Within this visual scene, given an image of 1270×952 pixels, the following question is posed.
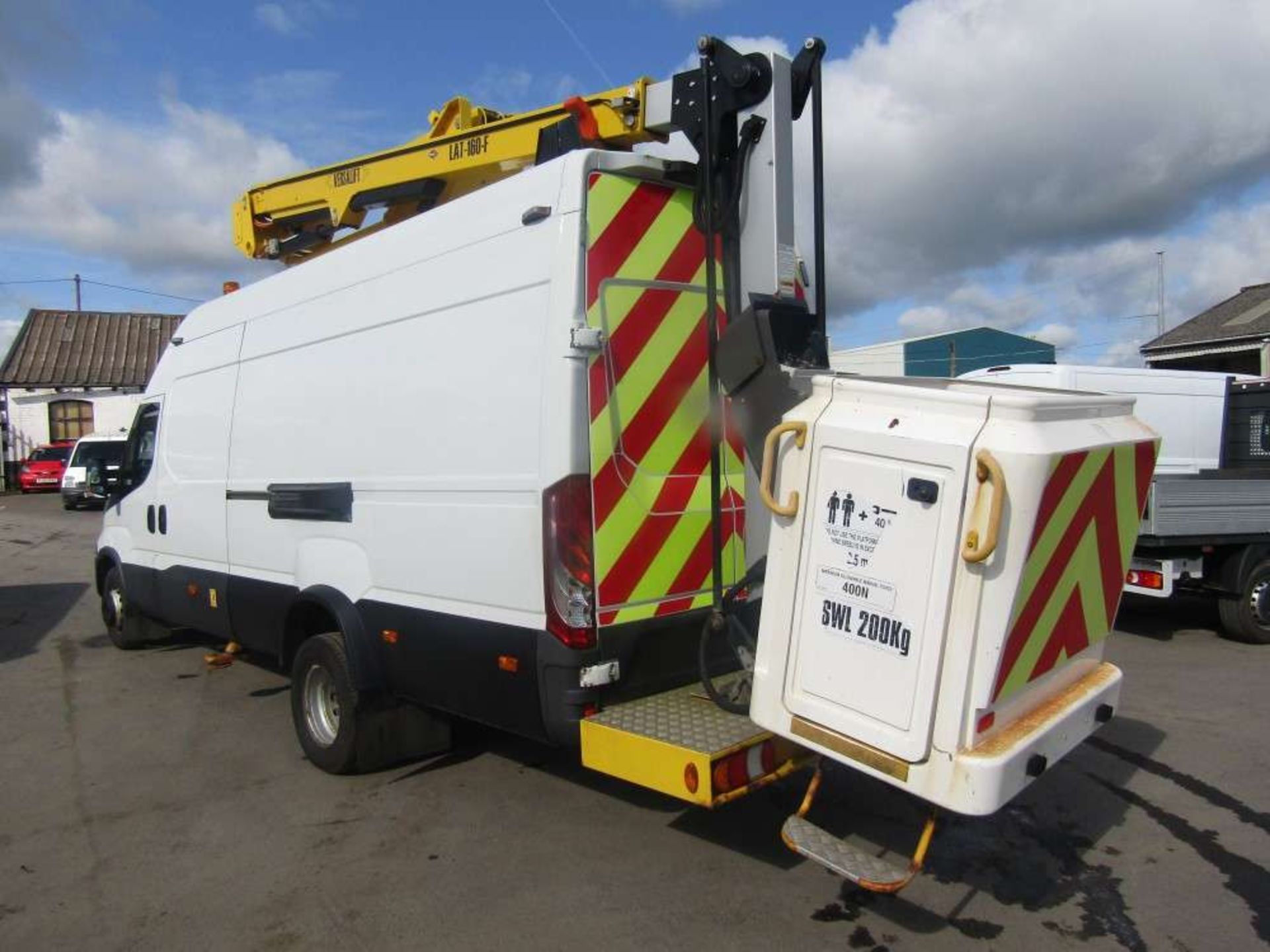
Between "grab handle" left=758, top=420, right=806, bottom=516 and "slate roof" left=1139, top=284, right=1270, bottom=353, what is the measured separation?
2427 centimetres

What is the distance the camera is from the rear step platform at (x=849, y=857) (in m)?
3.02

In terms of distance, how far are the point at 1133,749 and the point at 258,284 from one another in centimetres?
600

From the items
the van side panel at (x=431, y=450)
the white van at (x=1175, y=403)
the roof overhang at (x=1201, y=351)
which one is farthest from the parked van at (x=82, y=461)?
the roof overhang at (x=1201, y=351)

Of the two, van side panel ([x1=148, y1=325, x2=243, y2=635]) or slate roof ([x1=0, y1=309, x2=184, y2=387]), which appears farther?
slate roof ([x1=0, y1=309, x2=184, y2=387])

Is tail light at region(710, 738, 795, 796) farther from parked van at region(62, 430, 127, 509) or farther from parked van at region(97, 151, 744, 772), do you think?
parked van at region(62, 430, 127, 509)

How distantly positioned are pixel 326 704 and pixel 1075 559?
390 cm

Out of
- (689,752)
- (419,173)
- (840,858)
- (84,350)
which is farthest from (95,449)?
(840,858)

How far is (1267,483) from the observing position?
8203mm

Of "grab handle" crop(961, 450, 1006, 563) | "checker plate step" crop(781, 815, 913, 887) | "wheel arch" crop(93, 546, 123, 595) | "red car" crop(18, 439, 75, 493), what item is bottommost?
"red car" crop(18, 439, 75, 493)

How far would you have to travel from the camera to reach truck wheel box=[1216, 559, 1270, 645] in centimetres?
828

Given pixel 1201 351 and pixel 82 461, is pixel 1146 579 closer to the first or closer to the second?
pixel 1201 351

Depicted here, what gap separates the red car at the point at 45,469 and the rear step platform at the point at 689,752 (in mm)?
34671

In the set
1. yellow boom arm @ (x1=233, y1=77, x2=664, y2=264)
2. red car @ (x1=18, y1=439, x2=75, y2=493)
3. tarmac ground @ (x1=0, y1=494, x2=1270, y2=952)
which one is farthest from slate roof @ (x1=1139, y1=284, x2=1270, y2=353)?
red car @ (x1=18, y1=439, x2=75, y2=493)

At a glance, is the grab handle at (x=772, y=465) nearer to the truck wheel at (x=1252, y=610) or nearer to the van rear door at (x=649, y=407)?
the van rear door at (x=649, y=407)
